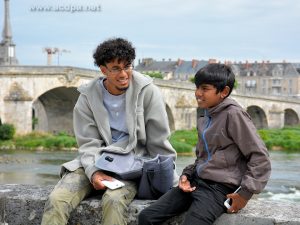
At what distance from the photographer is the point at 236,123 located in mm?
3221

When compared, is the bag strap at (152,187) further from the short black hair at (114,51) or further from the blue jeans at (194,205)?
the short black hair at (114,51)

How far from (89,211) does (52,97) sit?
30556 millimetres

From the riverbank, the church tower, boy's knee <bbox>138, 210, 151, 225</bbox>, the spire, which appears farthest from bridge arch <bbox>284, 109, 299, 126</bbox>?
boy's knee <bbox>138, 210, 151, 225</bbox>

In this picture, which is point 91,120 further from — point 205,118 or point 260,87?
point 260,87

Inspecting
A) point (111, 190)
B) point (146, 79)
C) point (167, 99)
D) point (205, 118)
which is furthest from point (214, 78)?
point (167, 99)

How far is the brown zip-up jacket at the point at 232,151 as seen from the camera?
309cm

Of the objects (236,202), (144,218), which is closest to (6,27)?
(144,218)

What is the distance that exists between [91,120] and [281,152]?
2598 cm

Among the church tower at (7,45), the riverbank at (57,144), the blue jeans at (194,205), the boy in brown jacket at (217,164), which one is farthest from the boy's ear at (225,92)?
the church tower at (7,45)

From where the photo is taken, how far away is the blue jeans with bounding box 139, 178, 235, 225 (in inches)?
124

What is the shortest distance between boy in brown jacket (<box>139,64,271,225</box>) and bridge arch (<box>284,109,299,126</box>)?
51390 millimetres

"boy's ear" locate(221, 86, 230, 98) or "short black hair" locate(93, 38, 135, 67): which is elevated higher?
"short black hair" locate(93, 38, 135, 67)

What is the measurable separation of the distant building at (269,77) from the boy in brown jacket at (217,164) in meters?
77.3

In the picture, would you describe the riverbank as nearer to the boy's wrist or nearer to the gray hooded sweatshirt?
the gray hooded sweatshirt
